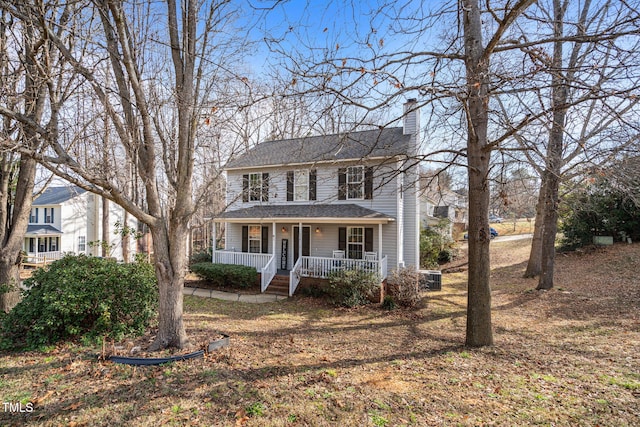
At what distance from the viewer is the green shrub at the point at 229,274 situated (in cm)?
1260

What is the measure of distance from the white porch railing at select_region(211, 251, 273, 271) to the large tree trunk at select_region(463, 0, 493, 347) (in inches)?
351

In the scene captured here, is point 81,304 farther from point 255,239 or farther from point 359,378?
point 255,239

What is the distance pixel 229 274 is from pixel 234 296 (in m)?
1.31

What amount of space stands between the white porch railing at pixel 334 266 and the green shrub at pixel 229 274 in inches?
91.3

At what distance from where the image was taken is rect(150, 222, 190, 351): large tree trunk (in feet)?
17.5

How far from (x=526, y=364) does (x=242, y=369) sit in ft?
15.7

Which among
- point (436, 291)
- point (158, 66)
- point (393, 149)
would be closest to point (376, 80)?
point (158, 66)

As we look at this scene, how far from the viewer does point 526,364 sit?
16.4ft

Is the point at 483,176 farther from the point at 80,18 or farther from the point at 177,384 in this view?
the point at 80,18

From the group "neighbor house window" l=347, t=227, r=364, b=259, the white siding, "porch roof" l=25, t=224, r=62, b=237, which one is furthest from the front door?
"porch roof" l=25, t=224, r=62, b=237

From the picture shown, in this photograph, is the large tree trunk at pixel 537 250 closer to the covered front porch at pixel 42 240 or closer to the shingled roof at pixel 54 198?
the covered front porch at pixel 42 240

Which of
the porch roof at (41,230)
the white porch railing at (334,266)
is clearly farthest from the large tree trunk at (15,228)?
the porch roof at (41,230)

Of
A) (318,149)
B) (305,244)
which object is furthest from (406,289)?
(318,149)

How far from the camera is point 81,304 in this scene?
18.6 feet
